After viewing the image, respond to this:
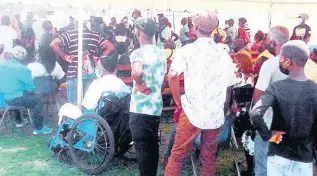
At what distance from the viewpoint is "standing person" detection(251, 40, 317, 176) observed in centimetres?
282

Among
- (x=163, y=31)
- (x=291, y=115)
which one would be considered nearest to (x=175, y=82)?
(x=291, y=115)

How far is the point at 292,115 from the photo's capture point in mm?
2840

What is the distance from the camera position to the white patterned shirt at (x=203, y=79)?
3658 millimetres

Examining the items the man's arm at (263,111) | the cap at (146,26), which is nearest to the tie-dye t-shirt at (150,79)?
the cap at (146,26)

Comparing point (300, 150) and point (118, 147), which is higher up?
point (300, 150)

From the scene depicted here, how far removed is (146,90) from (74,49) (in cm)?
224

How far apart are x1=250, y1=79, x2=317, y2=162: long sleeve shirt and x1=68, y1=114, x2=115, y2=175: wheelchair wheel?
7.49 ft

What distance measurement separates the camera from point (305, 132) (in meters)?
2.87

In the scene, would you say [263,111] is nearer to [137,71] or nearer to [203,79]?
[203,79]

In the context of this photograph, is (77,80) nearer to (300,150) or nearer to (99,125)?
(99,125)

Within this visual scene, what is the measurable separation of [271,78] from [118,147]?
2.24 meters

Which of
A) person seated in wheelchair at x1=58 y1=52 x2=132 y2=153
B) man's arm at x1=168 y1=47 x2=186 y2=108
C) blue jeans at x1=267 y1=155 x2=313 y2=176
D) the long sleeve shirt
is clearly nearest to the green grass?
person seated in wheelchair at x1=58 y1=52 x2=132 y2=153

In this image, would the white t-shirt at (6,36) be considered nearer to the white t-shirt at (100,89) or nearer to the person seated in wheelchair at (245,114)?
the white t-shirt at (100,89)

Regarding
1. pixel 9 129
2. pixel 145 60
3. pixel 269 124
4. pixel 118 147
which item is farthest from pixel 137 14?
pixel 269 124
